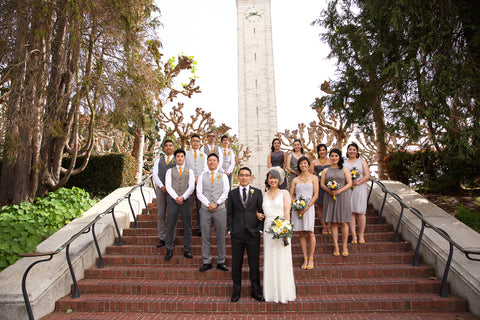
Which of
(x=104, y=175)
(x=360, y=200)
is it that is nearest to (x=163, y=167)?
(x=360, y=200)

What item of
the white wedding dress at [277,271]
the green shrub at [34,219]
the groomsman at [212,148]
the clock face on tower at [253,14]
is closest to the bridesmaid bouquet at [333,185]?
the white wedding dress at [277,271]

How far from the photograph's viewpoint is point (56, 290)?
5230 millimetres

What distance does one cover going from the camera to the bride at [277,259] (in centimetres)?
473

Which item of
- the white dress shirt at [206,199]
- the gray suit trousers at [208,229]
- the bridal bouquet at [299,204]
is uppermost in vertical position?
the white dress shirt at [206,199]

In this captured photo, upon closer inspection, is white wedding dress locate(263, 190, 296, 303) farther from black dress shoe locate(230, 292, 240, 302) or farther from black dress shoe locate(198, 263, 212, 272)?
black dress shoe locate(198, 263, 212, 272)

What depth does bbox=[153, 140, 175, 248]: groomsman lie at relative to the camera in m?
6.51

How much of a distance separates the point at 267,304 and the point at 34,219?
5632mm

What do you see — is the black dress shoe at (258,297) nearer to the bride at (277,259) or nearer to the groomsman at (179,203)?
the bride at (277,259)

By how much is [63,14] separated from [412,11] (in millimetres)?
7710

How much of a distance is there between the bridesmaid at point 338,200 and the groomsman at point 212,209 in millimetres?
1872

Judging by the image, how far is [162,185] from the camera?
646 centimetres

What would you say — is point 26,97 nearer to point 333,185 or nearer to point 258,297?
point 258,297

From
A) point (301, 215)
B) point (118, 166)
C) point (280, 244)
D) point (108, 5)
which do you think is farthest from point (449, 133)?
point (118, 166)

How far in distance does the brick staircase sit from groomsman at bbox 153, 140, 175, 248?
0.38 metres
